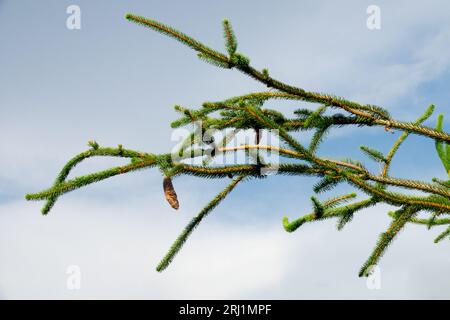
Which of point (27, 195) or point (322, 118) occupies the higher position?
point (322, 118)

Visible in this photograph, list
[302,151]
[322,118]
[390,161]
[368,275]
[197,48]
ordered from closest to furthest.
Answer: [302,151] → [197,48] → [368,275] → [322,118] → [390,161]

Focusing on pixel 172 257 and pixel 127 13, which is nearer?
pixel 127 13

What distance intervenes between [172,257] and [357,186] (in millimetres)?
1424

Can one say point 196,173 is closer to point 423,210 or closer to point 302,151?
point 302,151

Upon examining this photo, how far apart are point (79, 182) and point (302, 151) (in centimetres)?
146

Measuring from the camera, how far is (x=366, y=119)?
3375 millimetres

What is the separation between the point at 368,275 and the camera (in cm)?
310

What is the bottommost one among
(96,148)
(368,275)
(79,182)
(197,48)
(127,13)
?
(368,275)

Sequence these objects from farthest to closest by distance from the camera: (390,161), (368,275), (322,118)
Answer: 1. (390,161)
2. (322,118)
3. (368,275)

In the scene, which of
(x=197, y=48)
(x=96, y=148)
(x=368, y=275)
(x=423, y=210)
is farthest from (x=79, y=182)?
(x=423, y=210)

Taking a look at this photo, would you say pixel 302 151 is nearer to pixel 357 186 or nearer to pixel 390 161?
pixel 357 186

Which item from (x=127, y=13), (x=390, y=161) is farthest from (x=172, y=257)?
(x=390, y=161)

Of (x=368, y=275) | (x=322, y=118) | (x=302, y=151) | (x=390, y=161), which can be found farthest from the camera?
(x=390, y=161)

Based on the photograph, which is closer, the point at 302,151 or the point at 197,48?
the point at 302,151
